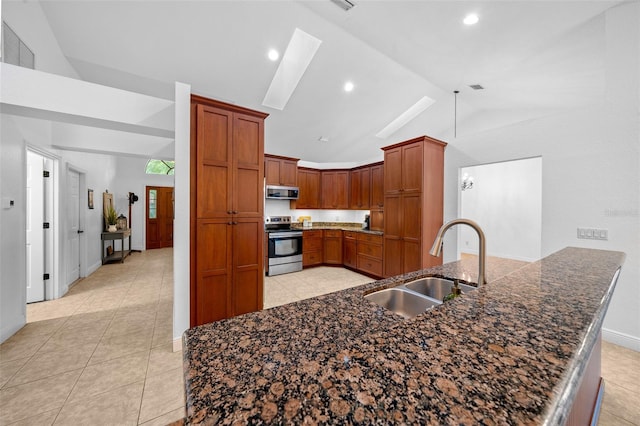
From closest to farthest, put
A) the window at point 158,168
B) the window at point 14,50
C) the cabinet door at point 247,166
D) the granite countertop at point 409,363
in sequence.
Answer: the granite countertop at point 409,363
the window at point 14,50
the cabinet door at point 247,166
the window at point 158,168

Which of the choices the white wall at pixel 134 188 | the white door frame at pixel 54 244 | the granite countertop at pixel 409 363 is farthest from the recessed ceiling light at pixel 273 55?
the white wall at pixel 134 188

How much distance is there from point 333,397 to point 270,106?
4.40m

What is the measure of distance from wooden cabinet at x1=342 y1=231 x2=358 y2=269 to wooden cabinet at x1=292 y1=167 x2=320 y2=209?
1061mm

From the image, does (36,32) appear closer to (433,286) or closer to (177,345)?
(177,345)

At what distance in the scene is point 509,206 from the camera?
602 centimetres

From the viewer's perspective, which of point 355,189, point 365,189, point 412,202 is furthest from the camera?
point 355,189

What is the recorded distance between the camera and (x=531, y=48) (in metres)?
2.62

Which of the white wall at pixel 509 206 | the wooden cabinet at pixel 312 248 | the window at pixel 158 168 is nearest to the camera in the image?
the wooden cabinet at pixel 312 248

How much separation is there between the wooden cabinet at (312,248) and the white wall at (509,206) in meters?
3.43

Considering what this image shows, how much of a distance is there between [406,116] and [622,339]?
4.31 metres

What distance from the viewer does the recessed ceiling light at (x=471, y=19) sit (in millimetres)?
2258

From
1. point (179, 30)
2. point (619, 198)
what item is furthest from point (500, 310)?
point (179, 30)

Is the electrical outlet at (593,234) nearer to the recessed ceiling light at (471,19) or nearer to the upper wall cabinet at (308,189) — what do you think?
the recessed ceiling light at (471,19)

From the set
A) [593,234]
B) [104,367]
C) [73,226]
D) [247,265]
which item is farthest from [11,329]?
[593,234]
